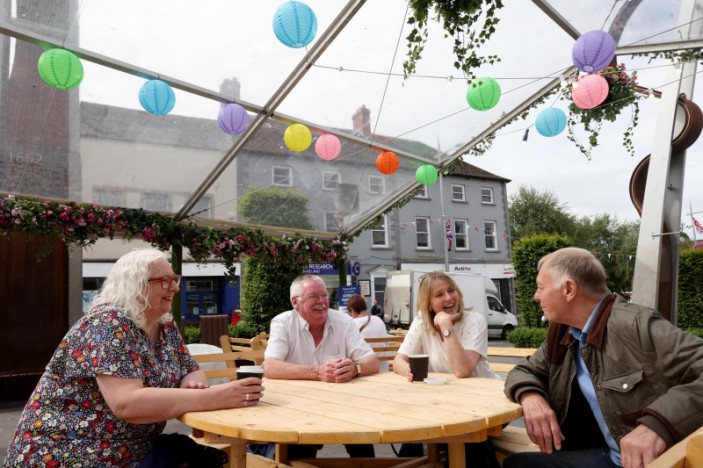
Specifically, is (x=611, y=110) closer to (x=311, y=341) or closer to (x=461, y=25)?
(x=461, y=25)

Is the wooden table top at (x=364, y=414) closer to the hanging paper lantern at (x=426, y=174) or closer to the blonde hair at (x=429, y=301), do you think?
the blonde hair at (x=429, y=301)

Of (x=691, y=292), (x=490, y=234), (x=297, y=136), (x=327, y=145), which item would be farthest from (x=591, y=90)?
(x=490, y=234)

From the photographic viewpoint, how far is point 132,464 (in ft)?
6.81

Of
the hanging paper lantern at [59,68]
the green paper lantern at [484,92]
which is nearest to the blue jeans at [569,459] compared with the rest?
the green paper lantern at [484,92]

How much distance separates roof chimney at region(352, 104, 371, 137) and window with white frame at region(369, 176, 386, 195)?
131 centimetres

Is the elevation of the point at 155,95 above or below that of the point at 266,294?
above

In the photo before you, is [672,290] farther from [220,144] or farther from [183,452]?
[183,452]

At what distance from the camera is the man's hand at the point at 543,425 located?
1941mm

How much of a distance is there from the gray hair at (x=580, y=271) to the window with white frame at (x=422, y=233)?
2615 centimetres

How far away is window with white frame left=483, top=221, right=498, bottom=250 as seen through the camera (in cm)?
3047

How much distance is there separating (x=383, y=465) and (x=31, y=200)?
5744 millimetres

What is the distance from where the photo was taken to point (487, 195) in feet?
101

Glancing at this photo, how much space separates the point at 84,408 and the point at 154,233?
5962 mm

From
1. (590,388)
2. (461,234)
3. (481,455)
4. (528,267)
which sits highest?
(461,234)
